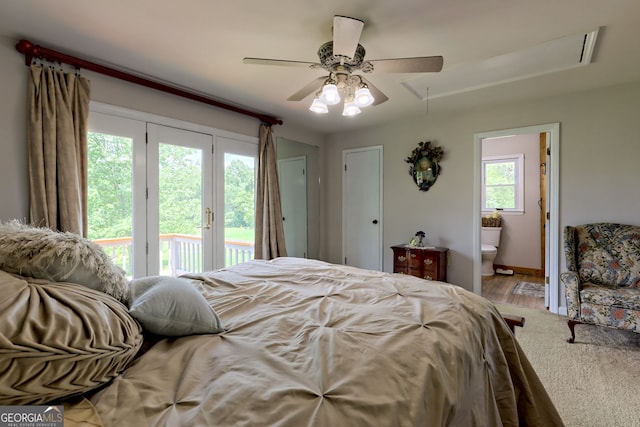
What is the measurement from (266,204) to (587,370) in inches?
134

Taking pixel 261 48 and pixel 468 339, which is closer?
pixel 468 339

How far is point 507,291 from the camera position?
424 centimetres

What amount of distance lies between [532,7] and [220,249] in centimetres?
346

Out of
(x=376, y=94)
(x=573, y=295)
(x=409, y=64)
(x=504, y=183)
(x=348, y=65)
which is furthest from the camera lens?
(x=504, y=183)

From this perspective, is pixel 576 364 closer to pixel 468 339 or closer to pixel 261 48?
pixel 468 339

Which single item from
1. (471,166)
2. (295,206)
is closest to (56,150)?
(295,206)

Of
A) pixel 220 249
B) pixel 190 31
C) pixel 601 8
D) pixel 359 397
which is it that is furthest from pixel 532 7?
pixel 220 249

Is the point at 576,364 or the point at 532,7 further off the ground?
the point at 532,7

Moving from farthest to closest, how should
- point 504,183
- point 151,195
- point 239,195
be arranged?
point 504,183 < point 239,195 < point 151,195

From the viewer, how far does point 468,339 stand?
1.14m

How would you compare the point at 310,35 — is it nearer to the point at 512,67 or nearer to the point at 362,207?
the point at 512,67

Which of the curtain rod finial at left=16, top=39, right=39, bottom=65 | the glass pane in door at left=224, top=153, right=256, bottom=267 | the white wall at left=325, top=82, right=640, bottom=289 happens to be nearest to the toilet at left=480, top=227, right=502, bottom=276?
the white wall at left=325, top=82, right=640, bottom=289

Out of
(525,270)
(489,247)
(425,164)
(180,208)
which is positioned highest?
(425,164)

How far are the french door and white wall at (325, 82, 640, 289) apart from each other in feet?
7.63
